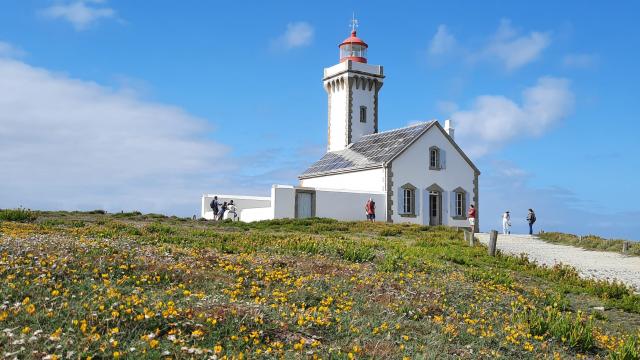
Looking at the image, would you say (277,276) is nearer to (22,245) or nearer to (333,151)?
(22,245)

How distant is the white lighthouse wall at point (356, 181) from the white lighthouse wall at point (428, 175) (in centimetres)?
109

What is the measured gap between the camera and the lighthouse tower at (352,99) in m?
48.8

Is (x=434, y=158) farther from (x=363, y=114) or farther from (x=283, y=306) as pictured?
(x=283, y=306)

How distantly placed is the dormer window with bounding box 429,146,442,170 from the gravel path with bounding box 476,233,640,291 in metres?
10.6

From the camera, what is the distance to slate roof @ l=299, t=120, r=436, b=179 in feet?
136

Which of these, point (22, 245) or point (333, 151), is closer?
point (22, 245)

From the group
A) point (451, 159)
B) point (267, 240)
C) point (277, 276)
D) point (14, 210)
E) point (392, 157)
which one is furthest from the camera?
point (451, 159)

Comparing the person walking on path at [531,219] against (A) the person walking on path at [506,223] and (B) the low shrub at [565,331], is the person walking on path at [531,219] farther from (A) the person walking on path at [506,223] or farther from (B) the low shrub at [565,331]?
(B) the low shrub at [565,331]

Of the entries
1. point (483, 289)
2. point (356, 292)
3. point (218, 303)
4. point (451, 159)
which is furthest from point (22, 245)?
point (451, 159)

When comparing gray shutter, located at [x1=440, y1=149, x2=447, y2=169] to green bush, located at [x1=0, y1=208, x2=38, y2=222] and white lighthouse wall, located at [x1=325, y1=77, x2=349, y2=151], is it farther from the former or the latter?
green bush, located at [x1=0, y1=208, x2=38, y2=222]

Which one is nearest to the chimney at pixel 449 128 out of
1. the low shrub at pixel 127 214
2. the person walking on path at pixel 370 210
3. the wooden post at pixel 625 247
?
the person walking on path at pixel 370 210

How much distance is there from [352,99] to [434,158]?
378 inches

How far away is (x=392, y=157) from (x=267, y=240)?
2226cm

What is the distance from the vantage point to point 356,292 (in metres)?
11.3
